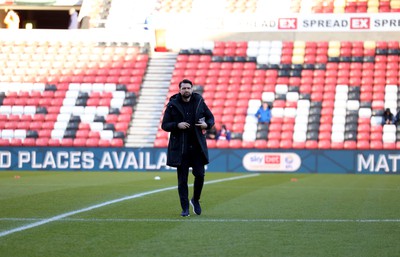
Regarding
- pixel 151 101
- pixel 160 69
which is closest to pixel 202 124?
pixel 151 101

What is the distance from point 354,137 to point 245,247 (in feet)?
81.0

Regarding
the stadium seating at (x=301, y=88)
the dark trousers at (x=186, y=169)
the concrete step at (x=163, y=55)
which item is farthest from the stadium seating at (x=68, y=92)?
the dark trousers at (x=186, y=169)

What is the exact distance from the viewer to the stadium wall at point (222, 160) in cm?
3173

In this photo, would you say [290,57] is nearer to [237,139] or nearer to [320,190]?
[237,139]

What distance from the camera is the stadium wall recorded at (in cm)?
3173

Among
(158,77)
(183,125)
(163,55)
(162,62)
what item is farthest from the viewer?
(163,55)

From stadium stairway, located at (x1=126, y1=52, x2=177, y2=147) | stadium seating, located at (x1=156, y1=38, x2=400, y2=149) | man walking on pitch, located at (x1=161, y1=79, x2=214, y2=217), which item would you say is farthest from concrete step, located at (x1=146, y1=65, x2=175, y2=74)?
man walking on pitch, located at (x1=161, y1=79, x2=214, y2=217)

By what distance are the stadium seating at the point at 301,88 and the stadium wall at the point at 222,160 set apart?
0.76 metres

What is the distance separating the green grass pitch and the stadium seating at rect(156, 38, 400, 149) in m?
13.9

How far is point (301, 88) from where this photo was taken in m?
36.3

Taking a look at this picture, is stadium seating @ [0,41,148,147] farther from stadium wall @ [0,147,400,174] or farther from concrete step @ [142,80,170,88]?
stadium wall @ [0,147,400,174]

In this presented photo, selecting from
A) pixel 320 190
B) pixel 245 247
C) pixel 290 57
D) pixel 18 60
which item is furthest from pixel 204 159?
pixel 18 60

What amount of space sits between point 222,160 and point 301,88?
561 centimetres

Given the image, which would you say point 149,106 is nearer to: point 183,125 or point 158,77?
point 158,77
